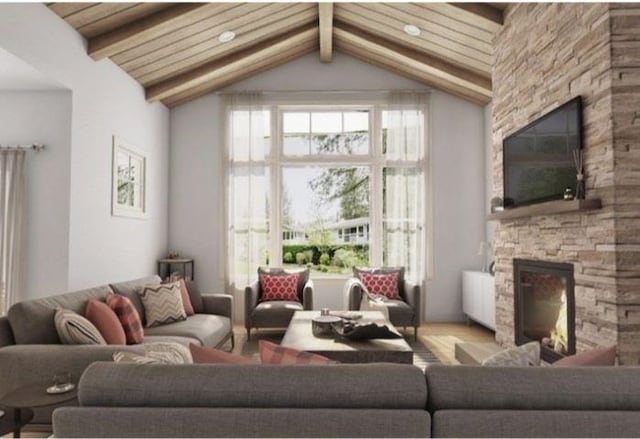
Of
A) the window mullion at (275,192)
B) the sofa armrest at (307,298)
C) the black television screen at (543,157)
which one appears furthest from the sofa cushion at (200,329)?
the black television screen at (543,157)

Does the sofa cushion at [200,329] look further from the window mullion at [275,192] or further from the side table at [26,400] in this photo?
the window mullion at [275,192]

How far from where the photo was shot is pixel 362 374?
4.47ft

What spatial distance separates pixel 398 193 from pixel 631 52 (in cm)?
368

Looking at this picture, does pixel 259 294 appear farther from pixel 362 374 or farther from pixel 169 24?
pixel 362 374

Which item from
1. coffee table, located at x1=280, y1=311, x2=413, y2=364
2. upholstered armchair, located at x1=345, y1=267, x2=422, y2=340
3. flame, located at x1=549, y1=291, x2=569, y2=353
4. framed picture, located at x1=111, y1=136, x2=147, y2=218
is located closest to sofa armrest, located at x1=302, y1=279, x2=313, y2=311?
upholstered armchair, located at x1=345, y1=267, x2=422, y2=340

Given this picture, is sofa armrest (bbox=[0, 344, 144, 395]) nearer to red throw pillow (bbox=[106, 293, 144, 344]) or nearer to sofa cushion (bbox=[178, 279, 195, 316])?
red throw pillow (bbox=[106, 293, 144, 344])

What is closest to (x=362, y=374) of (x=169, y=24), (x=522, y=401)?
(x=522, y=401)

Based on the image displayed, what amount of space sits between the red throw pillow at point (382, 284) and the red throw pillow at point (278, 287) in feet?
2.76

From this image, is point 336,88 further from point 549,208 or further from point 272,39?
point 549,208

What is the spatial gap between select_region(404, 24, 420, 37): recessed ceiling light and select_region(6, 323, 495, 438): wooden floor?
3.43 meters

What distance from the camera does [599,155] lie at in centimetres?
287

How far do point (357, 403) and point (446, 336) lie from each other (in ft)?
14.4

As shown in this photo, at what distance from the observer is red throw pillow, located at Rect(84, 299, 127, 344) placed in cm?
297

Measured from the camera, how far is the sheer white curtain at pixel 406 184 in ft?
20.4
